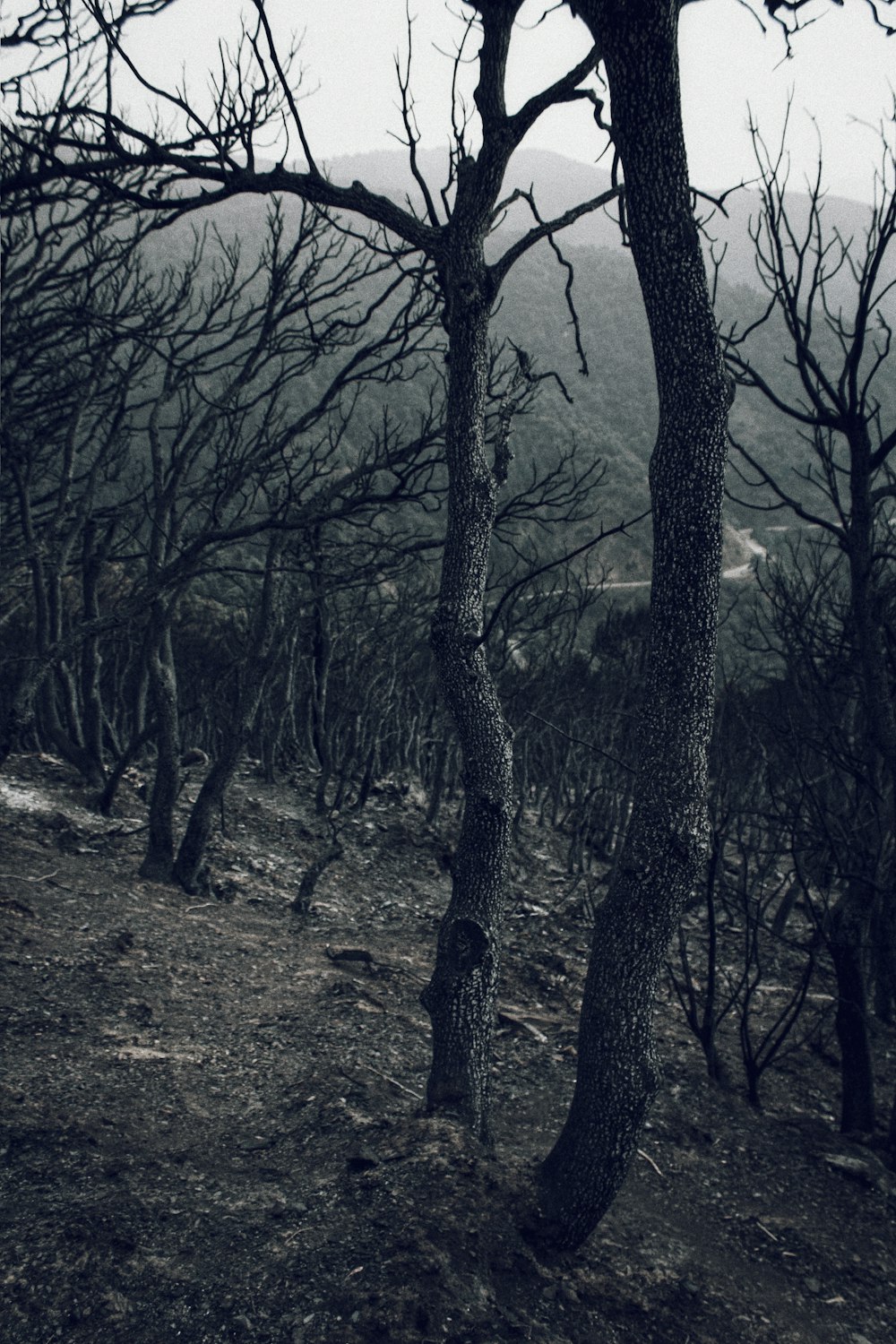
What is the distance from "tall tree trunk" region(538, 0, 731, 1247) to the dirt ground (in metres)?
0.45

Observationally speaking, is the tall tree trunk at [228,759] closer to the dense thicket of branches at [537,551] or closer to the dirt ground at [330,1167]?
the dense thicket of branches at [537,551]

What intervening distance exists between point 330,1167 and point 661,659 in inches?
94.8

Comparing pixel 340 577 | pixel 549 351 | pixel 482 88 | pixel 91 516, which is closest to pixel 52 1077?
pixel 340 577

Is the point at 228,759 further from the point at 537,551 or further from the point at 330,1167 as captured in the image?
the point at 330,1167

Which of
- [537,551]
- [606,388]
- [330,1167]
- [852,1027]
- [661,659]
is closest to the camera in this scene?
[661,659]

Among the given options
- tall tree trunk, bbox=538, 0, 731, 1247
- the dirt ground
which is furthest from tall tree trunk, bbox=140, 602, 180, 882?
tall tree trunk, bbox=538, 0, 731, 1247

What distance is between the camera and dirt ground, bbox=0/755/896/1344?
2750mm

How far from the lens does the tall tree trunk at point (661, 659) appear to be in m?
2.93

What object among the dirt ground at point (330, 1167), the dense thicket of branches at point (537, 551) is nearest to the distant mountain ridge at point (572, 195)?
the dense thicket of branches at point (537, 551)

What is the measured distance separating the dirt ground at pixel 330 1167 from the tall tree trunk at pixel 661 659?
45 centimetres

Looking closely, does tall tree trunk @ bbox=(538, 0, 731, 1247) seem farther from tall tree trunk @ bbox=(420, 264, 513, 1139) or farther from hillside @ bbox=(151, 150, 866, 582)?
hillside @ bbox=(151, 150, 866, 582)

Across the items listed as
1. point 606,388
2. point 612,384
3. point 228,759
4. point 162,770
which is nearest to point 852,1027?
point 228,759

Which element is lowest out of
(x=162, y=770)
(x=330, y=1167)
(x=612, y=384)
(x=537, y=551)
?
(x=330, y=1167)

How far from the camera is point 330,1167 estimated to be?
3588 millimetres
